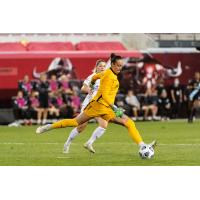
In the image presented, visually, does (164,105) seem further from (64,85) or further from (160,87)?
(64,85)

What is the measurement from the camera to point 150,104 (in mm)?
30984

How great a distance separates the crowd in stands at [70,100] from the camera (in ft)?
96.4

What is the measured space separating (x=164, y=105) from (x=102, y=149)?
45.9 feet

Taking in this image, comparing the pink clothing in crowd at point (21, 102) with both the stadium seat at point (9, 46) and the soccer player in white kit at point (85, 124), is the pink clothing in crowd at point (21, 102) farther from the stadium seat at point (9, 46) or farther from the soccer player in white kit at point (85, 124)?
the soccer player in white kit at point (85, 124)

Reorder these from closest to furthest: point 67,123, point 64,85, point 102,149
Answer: point 67,123, point 102,149, point 64,85

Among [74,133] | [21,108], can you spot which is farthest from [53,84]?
[74,133]

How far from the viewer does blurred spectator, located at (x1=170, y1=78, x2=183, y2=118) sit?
31375 mm

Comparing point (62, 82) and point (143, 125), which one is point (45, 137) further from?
point (62, 82)

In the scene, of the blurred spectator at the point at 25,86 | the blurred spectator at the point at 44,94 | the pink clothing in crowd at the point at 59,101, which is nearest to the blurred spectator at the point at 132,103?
the pink clothing in crowd at the point at 59,101

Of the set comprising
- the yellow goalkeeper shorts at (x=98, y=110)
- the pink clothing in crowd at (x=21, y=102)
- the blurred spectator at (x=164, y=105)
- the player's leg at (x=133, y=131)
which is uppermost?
the yellow goalkeeper shorts at (x=98, y=110)

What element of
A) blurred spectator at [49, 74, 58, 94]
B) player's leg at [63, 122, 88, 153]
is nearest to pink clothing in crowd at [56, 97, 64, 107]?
blurred spectator at [49, 74, 58, 94]

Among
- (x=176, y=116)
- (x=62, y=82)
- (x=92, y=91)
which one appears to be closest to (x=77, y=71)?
(x=62, y=82)

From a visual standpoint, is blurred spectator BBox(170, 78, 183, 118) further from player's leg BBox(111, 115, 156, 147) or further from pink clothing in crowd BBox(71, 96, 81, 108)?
player's leg BBox(111, 115, 156, 147)

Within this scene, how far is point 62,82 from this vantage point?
99.1 ft
